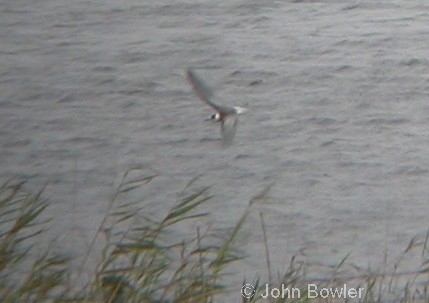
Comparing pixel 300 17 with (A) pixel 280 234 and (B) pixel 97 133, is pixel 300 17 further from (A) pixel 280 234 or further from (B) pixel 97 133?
(A) pixel 280 234

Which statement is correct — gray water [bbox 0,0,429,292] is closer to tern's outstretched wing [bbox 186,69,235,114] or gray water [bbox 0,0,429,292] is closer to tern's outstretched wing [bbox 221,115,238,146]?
tern's outstretched wing [bbox 221,115,238,146]

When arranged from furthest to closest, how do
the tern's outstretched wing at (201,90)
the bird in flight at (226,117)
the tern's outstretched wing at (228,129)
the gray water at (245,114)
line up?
the tern's outstretched wing at (228,129) → the bird in flight at (226,117) → the gray water at (245,114) → the tern's outstretched wing at (201,90)

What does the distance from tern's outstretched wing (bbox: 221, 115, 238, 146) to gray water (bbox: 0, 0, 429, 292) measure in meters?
0.04

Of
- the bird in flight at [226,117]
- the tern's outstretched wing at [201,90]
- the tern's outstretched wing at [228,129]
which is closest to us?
the tern's outstretched wing at [201,90]

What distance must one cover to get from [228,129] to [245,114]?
0.18 m

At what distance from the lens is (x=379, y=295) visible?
4.30m

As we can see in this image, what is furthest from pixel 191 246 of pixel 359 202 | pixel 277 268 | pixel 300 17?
pixel 300 17

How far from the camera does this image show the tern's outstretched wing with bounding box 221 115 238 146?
572cm

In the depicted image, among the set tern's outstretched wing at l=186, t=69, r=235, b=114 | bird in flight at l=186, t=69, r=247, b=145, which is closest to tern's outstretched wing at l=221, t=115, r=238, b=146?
bird in flight at l=186, t=69, r=247, b=145

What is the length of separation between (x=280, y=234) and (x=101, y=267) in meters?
1.12

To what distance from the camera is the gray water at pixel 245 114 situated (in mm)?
5250

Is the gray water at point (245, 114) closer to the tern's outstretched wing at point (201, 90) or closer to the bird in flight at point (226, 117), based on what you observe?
the bird in flight at point (226, 117)

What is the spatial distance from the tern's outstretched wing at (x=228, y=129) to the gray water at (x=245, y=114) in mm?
36

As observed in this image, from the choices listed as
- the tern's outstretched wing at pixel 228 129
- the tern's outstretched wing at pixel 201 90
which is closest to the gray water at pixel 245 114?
the tern's outstretched wing at pixel 228 129
